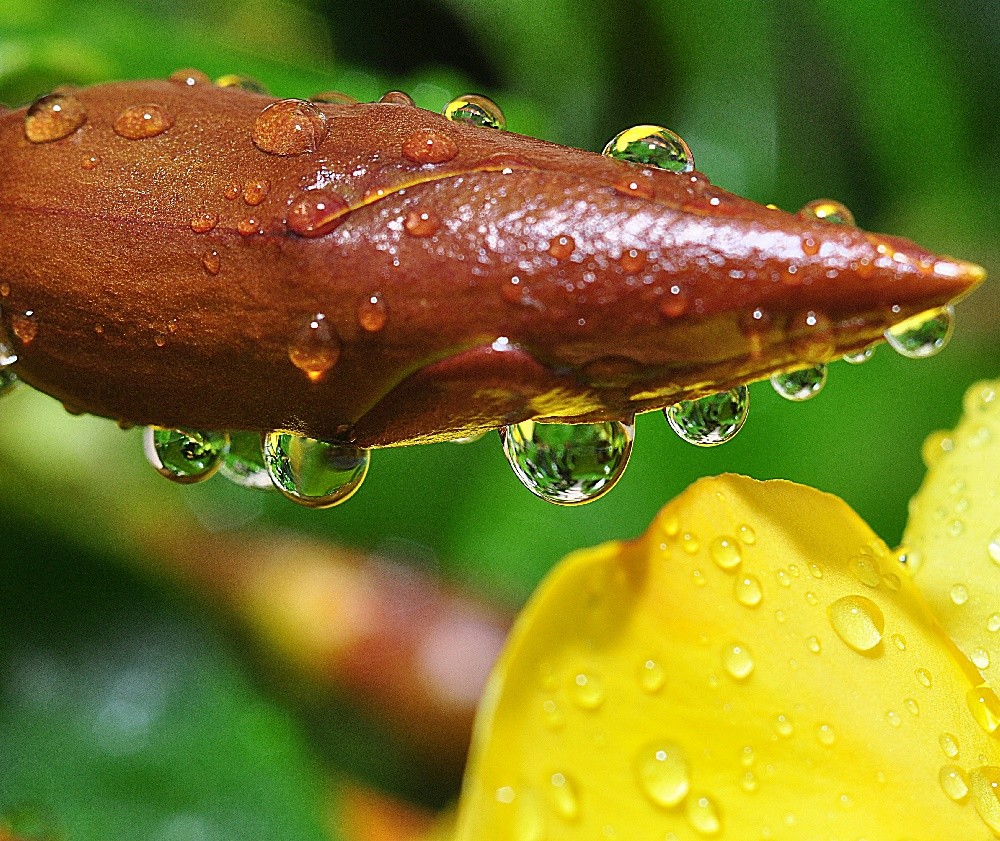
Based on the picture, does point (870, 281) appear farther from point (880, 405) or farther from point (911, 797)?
point (880, 405)

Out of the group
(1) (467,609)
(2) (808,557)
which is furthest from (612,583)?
(1) (467,609)

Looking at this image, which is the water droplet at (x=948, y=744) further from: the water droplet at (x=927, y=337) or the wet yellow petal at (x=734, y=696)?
the water droplet at (x=927, y=337)

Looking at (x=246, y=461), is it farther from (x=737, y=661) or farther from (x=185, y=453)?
(x=737, y=661)

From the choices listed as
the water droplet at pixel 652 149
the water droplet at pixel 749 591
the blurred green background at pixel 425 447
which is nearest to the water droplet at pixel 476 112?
the water droplet at pixel 652 149

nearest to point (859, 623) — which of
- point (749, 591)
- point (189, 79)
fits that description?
point (749, 591)

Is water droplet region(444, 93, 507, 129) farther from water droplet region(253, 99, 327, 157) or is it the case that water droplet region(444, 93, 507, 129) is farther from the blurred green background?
the blurred green background

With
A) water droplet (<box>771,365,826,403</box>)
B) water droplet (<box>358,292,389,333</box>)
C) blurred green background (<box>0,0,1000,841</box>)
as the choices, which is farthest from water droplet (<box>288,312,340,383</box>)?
blurred green background (<box>0,0,1000,841</box>)

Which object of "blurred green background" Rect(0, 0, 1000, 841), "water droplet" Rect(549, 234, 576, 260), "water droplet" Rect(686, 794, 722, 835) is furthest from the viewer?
"blurred green background" Rect(0, 0, 1000, 841)
